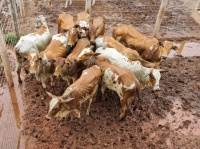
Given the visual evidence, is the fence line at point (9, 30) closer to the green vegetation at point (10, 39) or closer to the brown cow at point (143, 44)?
the green vegetation at point (10, 39)

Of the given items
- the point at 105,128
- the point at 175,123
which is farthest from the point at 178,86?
the point at 105,128

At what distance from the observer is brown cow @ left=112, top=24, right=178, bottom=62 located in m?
6.48

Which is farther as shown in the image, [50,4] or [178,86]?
[50,4]

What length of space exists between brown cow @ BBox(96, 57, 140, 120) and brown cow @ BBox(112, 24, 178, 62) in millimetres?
1479

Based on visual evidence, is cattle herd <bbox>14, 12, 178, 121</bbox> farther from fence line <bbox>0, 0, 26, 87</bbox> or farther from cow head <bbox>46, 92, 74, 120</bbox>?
fence line <bbox>0, 0, 26, 87</bbox>

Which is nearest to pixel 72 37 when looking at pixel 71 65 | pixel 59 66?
pixel 71 65

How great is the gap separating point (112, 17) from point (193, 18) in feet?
10.9

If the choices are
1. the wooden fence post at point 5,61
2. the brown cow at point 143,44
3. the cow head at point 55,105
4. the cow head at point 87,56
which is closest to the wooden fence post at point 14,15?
the wooden fence post at point 5,61

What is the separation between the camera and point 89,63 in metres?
5.71

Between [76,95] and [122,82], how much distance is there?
3.13ft

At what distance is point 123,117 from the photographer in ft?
17.6

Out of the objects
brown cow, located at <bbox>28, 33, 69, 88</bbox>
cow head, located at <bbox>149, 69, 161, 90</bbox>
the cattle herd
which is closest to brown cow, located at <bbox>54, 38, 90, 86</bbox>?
the cattle herd

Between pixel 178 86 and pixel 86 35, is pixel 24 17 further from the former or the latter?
pixel 178 86

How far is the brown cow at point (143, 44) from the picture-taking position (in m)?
6.48
